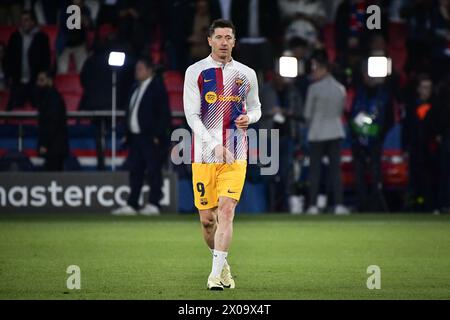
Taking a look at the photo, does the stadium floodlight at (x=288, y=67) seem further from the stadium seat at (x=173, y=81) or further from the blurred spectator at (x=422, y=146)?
the stadium seat at (x=173, y=81)

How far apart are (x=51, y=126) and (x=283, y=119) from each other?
3980 millimetres

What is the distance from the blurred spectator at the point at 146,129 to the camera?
20.8 metres

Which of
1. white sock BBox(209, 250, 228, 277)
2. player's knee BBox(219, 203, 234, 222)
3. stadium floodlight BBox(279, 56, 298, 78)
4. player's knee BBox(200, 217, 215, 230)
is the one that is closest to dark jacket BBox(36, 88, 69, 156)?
stadium floodlight BBox(279, 56, 298, 78)

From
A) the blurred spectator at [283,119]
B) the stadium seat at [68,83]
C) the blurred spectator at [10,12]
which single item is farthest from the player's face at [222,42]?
the blurred spectator at [10,12]

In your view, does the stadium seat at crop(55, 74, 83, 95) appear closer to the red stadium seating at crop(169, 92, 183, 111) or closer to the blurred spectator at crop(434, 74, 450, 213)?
the red stadium seating at crop(169, 92, 183, 111)

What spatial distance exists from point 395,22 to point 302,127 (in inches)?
134

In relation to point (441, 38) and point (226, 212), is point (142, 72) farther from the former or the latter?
point (226, 212)

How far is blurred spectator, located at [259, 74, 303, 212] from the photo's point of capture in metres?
21.9

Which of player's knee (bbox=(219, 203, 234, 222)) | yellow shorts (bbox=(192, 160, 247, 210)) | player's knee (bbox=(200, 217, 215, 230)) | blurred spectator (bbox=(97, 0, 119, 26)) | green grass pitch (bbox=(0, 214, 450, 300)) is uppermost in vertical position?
blurred spectator (bbox=(97, 0, 119, 26))

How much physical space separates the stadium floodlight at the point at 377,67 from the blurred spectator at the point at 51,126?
5281 millimetres

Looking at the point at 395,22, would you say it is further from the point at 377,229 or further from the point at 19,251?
the point at 19,251

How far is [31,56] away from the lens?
74.4 feet

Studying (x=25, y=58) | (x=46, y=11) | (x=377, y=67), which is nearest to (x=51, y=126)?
(x=25, y=58)

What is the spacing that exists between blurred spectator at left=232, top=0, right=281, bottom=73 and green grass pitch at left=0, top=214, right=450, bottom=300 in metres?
2.76
